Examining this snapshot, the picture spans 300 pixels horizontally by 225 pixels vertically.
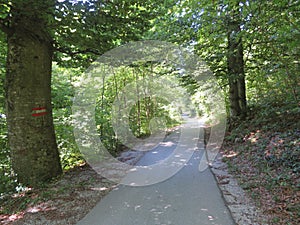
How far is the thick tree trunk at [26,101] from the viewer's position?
374cm

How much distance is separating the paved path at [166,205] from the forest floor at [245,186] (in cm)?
21

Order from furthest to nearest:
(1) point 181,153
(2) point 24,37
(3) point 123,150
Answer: (3) point 123,150 < (1) point 181,153 < (2) point 24,37

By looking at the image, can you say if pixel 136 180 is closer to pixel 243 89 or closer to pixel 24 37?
pixel 24 37

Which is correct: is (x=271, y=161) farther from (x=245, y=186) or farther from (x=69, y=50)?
(x=69, y=50)

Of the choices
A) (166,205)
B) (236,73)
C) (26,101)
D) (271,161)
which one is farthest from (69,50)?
(236,73)

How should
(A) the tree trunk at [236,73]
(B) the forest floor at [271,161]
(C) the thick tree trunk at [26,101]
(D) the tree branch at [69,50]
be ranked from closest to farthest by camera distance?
(B) the forest floor at [271,161], (C) the thick tree trunk at [26,101], (D) the tree branch at [69,50], (A) the tree trunk at [236,73]

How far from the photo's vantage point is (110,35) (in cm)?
434

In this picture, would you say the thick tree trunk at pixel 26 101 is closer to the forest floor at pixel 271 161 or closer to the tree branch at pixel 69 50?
the tree branch at pixel 69 50

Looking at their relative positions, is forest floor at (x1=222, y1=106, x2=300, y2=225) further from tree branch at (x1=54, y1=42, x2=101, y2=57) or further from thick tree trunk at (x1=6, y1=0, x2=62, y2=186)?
tree branch at (x1=54, y1=42, x2=101, y2=57)

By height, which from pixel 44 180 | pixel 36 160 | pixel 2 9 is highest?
pixel 2 9

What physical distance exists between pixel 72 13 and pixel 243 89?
7577mm

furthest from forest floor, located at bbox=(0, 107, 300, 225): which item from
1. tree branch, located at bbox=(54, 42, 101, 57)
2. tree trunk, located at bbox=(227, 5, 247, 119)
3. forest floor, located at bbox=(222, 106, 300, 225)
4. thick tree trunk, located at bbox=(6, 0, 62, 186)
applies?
tree branch, located at bbox=(54, 42, 101, 57)

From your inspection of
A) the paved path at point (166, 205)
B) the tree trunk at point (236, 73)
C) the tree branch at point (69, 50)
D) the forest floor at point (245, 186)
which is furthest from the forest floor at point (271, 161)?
the tree branch at point (69, 50)

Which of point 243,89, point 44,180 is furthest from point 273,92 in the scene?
point 44,180
